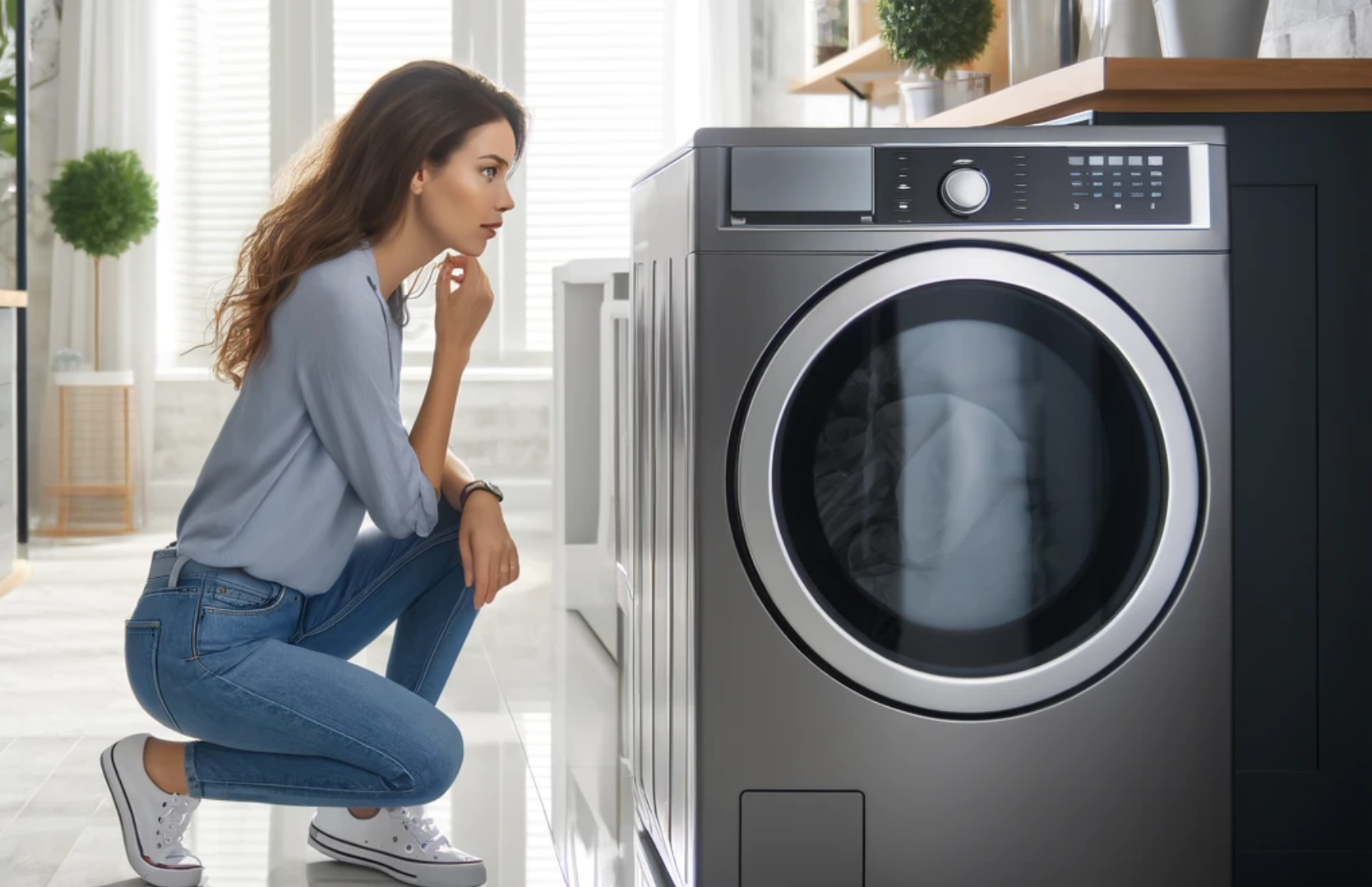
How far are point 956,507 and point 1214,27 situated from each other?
2.06 feet

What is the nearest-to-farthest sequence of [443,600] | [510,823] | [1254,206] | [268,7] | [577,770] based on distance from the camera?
[1254,206], [443,600], [510,823], [577,770], [268,7]

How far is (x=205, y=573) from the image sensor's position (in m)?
1.51

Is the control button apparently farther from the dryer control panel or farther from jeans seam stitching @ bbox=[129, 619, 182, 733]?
jeans seam stitching @ bbox=[129, 619, 182, 733]

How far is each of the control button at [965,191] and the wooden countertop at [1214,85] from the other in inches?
7.4

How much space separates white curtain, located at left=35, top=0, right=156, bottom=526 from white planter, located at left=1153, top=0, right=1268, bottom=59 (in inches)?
162

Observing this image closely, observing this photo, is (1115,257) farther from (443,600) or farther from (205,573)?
(205,573)

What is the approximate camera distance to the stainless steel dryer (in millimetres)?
1310

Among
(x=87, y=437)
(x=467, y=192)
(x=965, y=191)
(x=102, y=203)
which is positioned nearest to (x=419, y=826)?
(x=467, y=192)

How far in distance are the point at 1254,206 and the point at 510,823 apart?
1.21m

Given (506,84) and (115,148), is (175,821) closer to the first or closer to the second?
(115,148)

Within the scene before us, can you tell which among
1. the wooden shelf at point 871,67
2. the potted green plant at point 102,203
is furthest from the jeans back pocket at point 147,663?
the potted green plant at point 102,203

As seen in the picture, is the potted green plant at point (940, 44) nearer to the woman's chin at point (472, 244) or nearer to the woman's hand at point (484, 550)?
the woman's chin at point (472, 244)

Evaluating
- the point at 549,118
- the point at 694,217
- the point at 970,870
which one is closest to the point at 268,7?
the point at 549,118

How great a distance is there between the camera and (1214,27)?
1.49 meters
